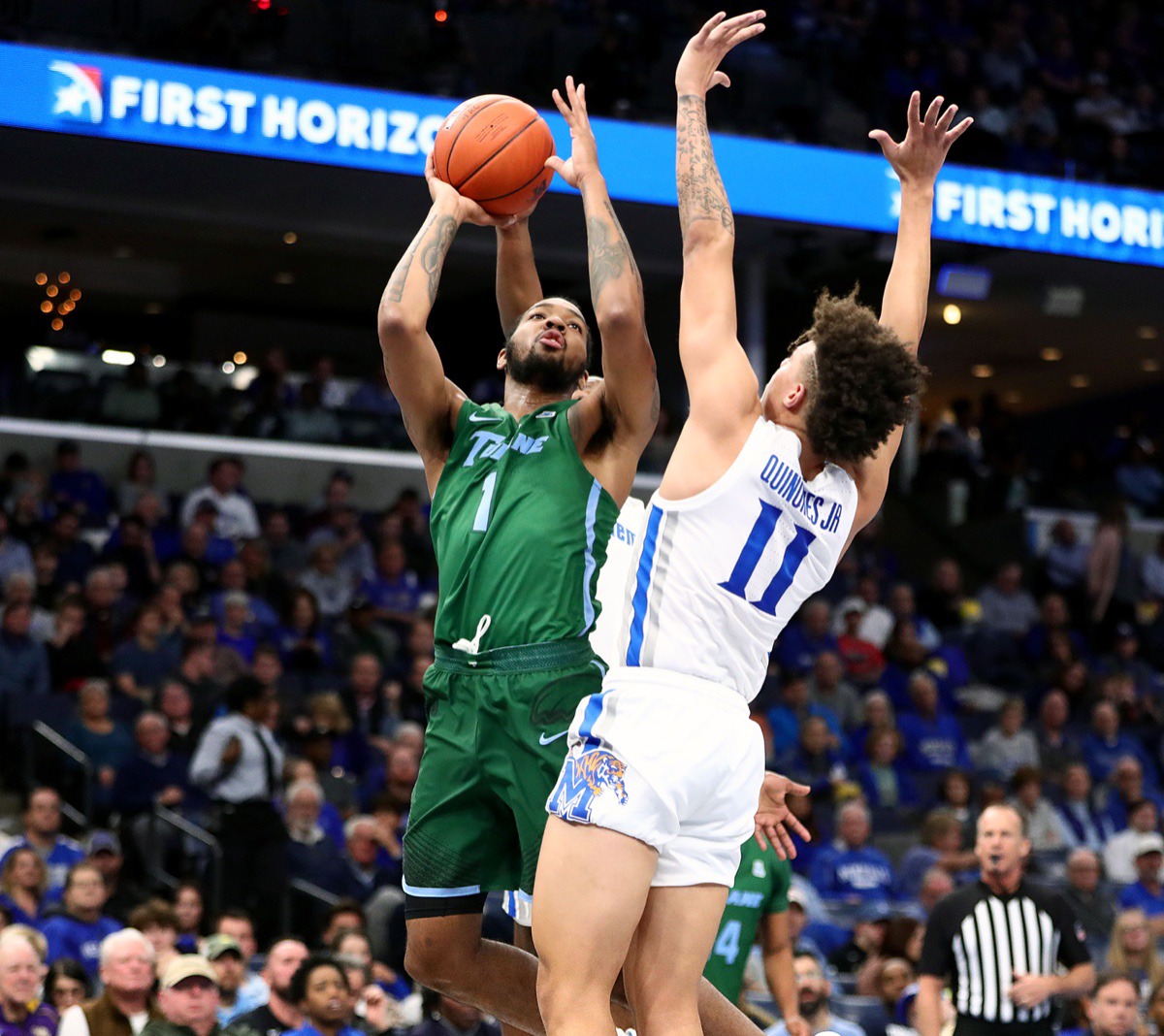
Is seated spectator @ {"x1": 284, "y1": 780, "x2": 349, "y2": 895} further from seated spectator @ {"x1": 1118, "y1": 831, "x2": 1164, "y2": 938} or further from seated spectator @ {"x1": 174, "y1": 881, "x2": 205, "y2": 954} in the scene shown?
seated spectator @ {"x1": 1118, "y1": 831, "x2": 1164, "y2": 938}

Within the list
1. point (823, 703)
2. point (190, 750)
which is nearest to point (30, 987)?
point (190, 750)

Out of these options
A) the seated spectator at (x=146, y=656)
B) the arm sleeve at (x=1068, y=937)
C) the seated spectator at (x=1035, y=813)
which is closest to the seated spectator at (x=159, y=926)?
the seated spectator at (x=146, y=656)

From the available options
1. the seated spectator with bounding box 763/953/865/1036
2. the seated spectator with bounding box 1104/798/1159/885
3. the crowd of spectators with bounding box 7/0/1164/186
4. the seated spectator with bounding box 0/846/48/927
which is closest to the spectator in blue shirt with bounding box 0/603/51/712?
the seated spectator with bounding box 0/846/48/927

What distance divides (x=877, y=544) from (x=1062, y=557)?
1.93 meters

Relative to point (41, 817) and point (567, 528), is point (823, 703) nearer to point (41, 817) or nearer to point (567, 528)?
point (41, 817)

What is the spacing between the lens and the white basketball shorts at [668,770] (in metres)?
4.06

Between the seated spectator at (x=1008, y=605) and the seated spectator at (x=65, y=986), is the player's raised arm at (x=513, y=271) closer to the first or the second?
the seated spectator at (x=65, y=986)

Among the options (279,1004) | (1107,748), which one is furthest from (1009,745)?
(279,1004)

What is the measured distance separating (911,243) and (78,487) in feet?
38.3

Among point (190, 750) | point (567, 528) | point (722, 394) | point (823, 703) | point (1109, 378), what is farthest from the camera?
point (1109, 378)

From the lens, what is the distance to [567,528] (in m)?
4.92

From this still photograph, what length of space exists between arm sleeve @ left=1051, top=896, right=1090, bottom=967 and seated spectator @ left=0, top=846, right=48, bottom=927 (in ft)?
16.6

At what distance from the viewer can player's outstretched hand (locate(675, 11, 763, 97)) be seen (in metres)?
4.45

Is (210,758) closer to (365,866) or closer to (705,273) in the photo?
(365,866)
